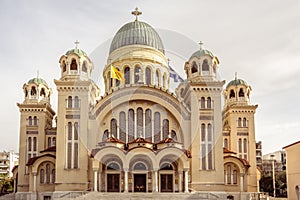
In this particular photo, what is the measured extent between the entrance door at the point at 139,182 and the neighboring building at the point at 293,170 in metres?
11.4

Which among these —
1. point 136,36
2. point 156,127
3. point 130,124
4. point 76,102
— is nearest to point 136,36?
point 136,36

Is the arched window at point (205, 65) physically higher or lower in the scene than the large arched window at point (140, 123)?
higher

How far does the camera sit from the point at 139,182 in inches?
1433

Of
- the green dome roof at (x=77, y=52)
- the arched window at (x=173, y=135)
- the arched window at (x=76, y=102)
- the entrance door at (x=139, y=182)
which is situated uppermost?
the green dome roof at (x=77, y=52)

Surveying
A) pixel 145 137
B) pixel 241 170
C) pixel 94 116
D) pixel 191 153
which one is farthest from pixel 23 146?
pixel 241 170

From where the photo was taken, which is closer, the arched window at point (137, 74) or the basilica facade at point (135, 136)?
the basilica facade at point (135, 136)

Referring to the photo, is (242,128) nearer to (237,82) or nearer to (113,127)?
(237,82)

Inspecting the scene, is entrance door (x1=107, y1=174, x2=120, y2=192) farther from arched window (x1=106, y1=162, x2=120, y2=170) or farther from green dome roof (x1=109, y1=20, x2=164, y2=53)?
green dome roof (x1=109, y1=20, x2=164, y2=53)

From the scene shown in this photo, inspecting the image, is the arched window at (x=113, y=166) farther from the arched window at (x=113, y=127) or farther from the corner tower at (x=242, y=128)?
the corner tower at (x=242, y=128)

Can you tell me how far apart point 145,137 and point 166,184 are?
436cm

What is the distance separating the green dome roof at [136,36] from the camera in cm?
4434

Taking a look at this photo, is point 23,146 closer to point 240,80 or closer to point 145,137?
point 145,137

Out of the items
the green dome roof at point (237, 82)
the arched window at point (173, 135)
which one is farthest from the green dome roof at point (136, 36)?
the arched window at point (173, 135)

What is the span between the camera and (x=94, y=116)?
37656 millimetres
